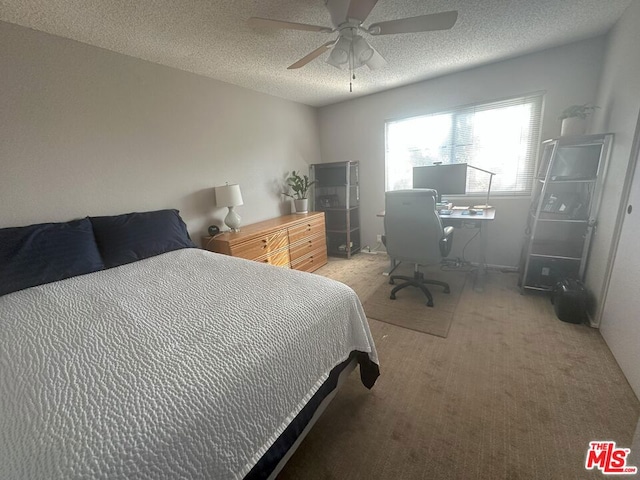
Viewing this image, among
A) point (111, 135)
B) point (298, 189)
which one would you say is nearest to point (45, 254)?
point (111, 135)

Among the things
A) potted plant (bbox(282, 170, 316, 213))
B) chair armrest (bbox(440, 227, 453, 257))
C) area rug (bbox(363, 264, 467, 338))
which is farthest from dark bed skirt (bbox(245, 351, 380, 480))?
potted plant (bbox(282, 170, 316, 213))

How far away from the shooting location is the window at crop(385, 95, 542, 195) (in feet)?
9.58

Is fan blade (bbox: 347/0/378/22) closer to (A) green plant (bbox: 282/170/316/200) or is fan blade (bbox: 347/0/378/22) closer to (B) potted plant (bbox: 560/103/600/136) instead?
(B) potted plant (bbox: 560/103/600/136)

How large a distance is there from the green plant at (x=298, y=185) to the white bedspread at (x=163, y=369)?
99.4 inches

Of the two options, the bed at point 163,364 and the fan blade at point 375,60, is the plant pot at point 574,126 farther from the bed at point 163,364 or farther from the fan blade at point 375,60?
the bed at point 163,364

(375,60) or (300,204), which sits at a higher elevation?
(375,60)

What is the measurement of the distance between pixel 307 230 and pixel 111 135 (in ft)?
7.25

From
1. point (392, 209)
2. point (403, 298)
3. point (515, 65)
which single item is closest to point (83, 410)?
point (392, 209)

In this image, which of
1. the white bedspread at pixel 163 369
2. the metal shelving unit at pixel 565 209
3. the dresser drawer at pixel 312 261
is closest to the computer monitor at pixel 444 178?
the metal shelving unit at pixel 565 209

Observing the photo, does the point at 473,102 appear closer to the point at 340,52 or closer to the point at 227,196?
the point at 340,52

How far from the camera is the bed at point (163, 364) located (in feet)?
2.04

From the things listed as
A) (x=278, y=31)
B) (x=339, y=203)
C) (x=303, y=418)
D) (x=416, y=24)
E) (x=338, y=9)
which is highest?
(x=278, y=31)

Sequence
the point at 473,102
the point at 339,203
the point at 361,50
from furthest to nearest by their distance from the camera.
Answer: the point at 339,203 < the point at 473,102 < the point at 361,50

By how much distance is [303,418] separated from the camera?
1.08 meters
